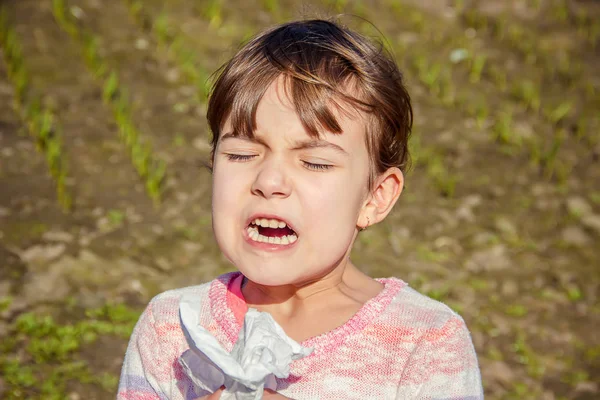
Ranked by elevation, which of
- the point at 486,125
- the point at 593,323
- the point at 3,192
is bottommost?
the point at 593,323

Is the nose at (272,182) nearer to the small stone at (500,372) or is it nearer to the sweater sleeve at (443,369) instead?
the sweater sleeve at (443,369)

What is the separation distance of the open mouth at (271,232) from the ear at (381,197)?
0.24m

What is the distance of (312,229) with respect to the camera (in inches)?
67.0

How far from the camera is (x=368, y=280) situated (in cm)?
201

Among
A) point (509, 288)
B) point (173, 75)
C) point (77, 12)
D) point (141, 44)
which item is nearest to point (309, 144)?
point (509, 288)

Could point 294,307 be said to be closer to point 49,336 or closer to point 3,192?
point 49,336

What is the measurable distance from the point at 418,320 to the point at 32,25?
418 cm

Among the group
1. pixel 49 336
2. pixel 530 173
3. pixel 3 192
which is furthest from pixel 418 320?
pixel 530 173

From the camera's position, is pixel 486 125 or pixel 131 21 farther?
pixel 131 21

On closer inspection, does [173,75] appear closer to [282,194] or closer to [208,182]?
[208,182]

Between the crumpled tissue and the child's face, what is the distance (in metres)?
0.17

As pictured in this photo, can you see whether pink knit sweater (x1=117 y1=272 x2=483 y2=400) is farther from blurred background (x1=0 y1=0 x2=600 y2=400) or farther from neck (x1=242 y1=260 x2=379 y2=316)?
blurred background (x1=0 y1=0 x2=600 y2=400)

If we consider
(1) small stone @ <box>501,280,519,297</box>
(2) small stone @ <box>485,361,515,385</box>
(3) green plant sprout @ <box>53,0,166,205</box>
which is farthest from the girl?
(3) green plant sprout @ <box>53,0,166,205</box>

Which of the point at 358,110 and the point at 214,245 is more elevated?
the point at 358,110
